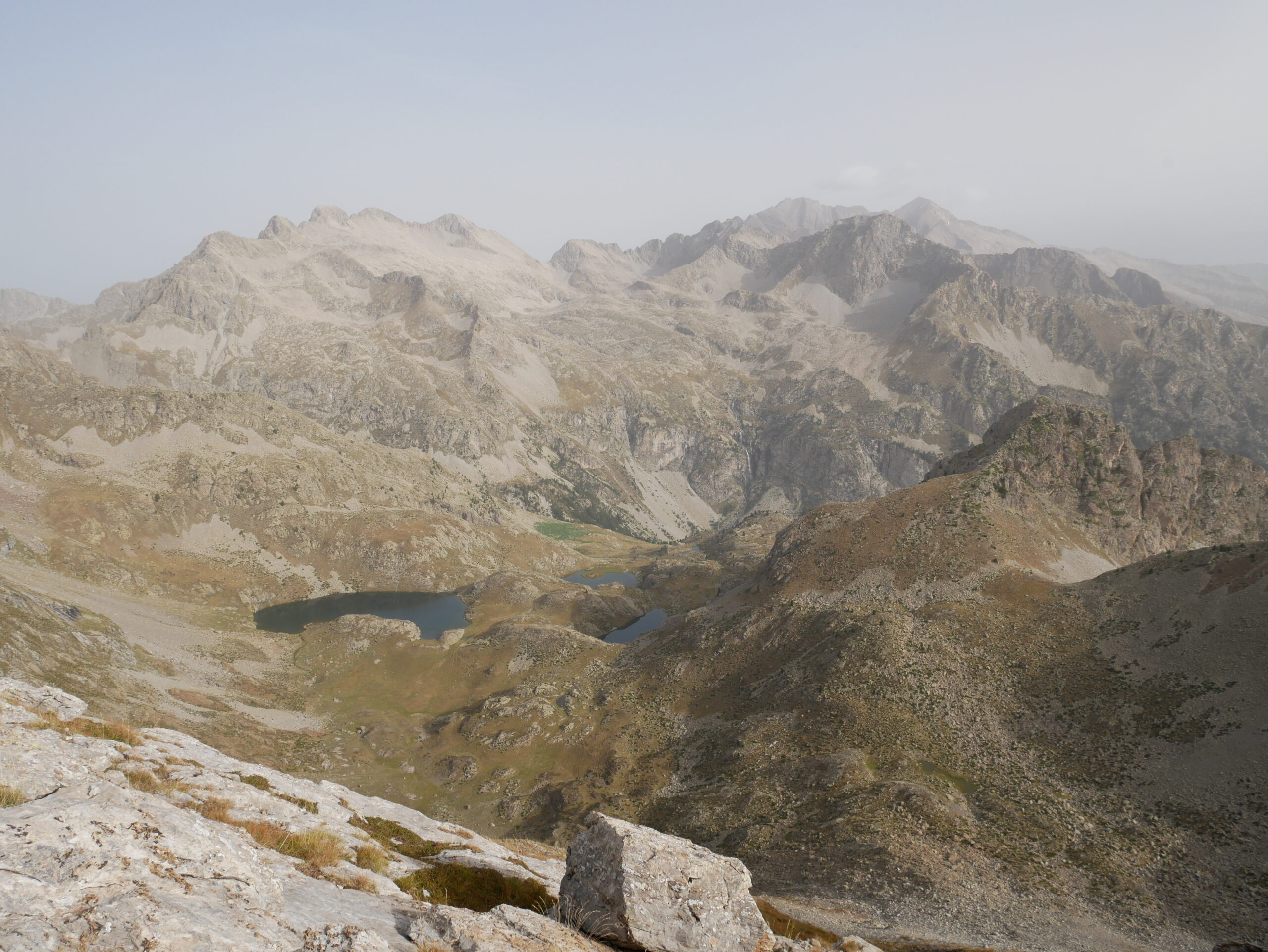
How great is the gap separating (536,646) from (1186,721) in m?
113

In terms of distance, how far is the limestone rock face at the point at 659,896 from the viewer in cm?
1912

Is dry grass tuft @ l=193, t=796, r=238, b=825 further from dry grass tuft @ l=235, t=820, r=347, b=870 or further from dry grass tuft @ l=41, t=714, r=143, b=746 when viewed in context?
dry grass tuft @ l=41, t=714, r=143, b=746

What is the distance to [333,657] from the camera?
519 ft

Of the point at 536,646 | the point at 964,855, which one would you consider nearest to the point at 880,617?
the point at 964,855

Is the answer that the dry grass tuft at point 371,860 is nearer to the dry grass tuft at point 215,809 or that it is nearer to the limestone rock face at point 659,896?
the dry grass tuft at point 215,809

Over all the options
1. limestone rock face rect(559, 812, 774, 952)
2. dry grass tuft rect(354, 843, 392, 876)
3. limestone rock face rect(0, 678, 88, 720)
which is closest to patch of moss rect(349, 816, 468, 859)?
dry grass tuft rect(354, 843, 392, 876)

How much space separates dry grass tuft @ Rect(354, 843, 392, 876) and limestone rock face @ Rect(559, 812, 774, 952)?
617cm

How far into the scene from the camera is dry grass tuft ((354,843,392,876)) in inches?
832

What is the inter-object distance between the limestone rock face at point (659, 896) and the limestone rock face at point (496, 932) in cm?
130

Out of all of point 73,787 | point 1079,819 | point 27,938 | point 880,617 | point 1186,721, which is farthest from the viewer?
point 880,617

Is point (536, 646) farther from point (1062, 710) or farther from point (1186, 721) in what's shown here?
point (1186, 721)

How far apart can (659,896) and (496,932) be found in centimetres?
610

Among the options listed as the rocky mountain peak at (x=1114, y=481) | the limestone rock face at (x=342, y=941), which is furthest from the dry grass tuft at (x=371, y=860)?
the rocky mountain peak at (x=1114, y=481)

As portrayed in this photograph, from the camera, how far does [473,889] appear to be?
74.5 ft
